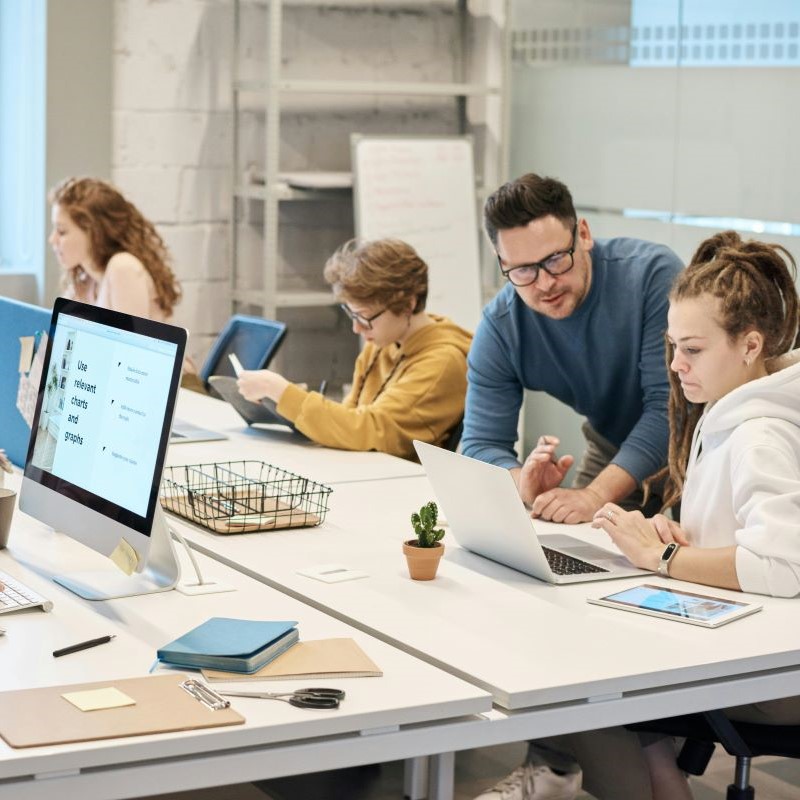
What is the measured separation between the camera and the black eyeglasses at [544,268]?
260 cm

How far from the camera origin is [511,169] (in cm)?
527

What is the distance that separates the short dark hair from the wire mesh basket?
0.61 metres

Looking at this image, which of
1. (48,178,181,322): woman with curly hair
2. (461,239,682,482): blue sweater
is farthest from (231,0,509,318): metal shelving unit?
(461,239,682,482): blue sweater

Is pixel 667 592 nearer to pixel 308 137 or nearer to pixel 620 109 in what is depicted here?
pixel 620 109

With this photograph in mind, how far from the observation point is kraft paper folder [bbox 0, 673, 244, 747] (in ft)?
4.52

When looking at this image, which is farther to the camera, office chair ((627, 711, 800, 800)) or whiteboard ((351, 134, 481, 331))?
whiteboard ((351, 134, 481, 331))

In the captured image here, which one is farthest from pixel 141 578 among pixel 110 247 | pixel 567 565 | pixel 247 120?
pixel 247 120

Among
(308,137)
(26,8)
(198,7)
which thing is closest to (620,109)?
(308,137)

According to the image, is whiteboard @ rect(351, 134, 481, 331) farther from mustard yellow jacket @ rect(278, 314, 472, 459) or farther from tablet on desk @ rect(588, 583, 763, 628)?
tablet on desk @ rect(588, 583, 763, 628)

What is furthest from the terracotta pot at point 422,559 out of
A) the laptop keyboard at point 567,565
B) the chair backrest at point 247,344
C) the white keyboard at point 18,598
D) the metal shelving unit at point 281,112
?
the metal shelving unit at point 281,112

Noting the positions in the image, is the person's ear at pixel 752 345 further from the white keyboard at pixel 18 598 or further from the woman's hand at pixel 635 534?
the white keyboard at pixel 18 598

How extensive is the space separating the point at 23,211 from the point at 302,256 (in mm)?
1000

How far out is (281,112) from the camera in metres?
4.96

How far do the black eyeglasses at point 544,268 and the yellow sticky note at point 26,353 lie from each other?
36.0 inches
